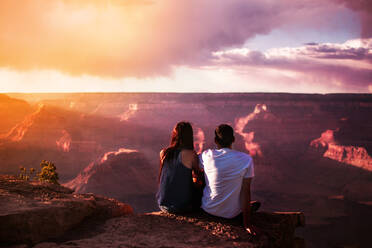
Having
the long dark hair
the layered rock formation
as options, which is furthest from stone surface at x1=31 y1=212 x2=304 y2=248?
the layered rock formation

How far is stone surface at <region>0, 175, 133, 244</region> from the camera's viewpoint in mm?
3748

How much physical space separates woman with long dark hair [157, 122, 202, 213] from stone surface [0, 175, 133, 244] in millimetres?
1095

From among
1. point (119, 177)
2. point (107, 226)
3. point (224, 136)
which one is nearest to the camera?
point (224, 136)

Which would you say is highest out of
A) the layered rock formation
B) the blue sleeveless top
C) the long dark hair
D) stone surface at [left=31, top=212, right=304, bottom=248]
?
the long dark hair

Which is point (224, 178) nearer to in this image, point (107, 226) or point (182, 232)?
point (182, 232)

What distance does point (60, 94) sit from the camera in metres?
67.8

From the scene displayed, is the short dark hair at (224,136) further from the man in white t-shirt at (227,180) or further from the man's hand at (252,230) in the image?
the man's hand at (252,230)

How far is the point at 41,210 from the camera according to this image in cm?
403

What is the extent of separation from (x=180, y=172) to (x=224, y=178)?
2.14 ft

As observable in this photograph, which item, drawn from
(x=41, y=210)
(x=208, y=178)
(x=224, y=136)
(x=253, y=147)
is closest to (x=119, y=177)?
(x=253, y=147)

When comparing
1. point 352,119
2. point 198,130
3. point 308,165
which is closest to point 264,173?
point 308,165

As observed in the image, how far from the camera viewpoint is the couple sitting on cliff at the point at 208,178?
156 inches

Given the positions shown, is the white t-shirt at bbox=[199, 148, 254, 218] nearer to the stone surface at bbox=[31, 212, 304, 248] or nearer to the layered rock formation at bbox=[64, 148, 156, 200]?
the stone surface at bbox=[31, 212, 304, 248]

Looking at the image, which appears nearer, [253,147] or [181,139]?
[181,139]
